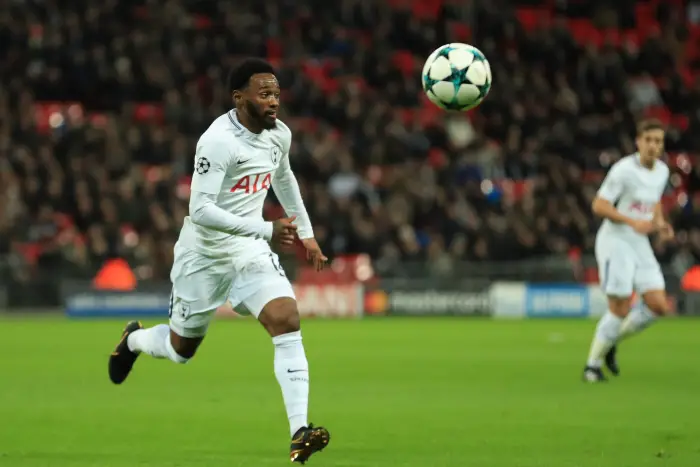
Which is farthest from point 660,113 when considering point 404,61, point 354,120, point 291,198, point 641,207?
point 291,198

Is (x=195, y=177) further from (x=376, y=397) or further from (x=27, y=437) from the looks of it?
(x=376, y=397)

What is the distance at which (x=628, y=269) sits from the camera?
11695 millimetres

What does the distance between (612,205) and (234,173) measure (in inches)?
211

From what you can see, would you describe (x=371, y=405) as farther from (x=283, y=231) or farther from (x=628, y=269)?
(x=283, y=231)

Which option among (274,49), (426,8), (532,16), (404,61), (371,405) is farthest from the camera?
(532,16)

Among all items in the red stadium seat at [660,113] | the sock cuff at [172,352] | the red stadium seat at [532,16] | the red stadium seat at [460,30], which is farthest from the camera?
the red stadium seat at [532,16]

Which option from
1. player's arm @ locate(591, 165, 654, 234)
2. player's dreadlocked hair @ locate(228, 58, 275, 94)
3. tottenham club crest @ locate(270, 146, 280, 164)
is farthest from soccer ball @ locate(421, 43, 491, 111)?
player's arm @ locate(591, 165, 654, 234)

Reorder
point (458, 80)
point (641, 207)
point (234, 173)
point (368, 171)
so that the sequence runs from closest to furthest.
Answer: point (234, 173) → point (458, 80) → point (641, 207) → point (368, 171)

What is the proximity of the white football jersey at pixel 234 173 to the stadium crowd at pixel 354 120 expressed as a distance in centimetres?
1490

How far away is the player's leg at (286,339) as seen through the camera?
21.3 ft

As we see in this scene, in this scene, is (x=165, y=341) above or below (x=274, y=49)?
below

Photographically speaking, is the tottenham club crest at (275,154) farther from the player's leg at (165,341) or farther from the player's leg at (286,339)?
the player's leg at (165,341)

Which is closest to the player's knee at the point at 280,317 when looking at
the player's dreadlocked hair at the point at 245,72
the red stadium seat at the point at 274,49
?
the player's dreadlocked hair at the point at 245,72

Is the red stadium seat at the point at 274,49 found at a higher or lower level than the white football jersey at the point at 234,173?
higher
